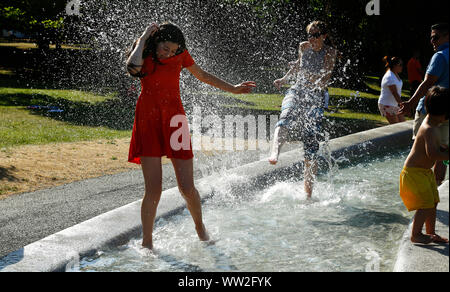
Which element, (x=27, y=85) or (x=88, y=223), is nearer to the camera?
(x=88, y=223)

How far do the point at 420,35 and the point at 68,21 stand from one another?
1697 cm

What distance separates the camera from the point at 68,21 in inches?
829

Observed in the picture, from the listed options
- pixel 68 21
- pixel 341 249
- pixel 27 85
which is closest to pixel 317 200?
pixel 341 249

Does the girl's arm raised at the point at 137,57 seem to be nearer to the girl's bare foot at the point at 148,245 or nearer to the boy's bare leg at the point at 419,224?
the girl's bare foot at the point at 148,245

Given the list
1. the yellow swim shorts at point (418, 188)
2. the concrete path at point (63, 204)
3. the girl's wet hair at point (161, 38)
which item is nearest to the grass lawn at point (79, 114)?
the concrete path at point (63, 204)

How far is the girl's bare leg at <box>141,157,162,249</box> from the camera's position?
3738 mm

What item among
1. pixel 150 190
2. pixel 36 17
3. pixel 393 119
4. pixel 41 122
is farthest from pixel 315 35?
pixel 36 17

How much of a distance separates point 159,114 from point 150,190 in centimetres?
57

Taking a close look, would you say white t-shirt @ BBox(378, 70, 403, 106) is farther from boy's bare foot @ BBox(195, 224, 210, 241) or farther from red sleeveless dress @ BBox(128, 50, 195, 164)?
red sleeveless dress @ BBox(128, 50, 195, 164)

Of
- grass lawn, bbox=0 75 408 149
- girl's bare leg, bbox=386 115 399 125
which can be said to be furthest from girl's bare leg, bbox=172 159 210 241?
girl's bare leg, bbox=386 115 399 125

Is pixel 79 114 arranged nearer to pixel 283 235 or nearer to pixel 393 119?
pixel 393 119

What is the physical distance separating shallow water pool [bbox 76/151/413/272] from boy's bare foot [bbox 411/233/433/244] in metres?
0.28

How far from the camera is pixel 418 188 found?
3.67m
